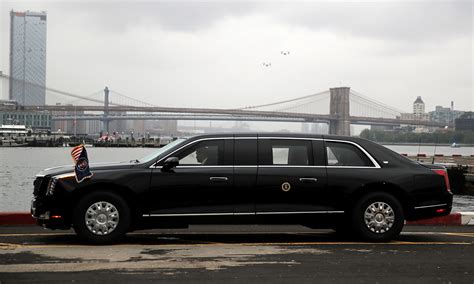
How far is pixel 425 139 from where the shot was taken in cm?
8312

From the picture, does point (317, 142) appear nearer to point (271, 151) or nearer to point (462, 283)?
point (271, 151)

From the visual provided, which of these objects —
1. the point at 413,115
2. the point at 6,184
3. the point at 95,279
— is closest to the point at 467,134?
the point at 413,115

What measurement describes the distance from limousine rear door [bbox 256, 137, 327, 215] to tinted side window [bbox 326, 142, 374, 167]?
18cm

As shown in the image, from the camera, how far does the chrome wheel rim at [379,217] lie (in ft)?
27.8

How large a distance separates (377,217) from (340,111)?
3217 inches

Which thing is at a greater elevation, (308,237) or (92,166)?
(92,166)

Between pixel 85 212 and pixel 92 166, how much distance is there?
70cm

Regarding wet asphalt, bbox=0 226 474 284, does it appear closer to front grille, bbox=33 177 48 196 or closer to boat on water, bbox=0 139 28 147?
front grille, bbox=33 177 48 196

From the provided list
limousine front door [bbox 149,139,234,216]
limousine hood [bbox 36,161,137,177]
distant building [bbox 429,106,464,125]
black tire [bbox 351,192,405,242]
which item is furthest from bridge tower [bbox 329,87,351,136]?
limousine hood [bbox 36,161,137,177]

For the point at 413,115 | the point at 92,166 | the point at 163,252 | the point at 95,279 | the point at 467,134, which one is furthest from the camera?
the point at 413,115

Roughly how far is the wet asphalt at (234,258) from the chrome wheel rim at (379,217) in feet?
0.82

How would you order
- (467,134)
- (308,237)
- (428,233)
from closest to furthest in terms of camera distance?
(308,237) < (428,233) < (467,134)

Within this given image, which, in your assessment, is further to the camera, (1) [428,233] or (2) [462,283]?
(1) [428,233]

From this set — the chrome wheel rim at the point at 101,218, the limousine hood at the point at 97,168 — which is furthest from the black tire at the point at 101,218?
the limousine hood at the point at 97,168
